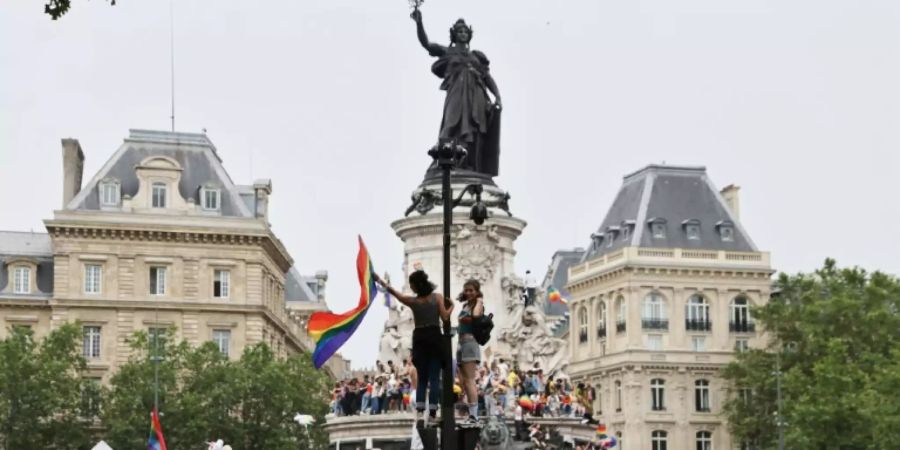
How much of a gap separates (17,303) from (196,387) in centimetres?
1423

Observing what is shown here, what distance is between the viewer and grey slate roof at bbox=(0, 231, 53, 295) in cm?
9631

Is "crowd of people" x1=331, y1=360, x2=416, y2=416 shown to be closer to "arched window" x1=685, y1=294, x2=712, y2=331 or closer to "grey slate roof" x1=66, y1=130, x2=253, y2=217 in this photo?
"grey slate roof" x1=66, y1=130, x2=253, y2=217

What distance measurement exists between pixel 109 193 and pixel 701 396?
1424 inches

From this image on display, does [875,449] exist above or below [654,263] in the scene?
below

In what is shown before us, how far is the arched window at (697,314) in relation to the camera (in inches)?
4437

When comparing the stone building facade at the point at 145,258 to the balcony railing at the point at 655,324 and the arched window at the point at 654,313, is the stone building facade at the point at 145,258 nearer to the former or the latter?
the balcony railing at the point at 655,324

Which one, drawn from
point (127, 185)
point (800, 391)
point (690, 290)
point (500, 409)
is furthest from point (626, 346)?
point (500, 409)

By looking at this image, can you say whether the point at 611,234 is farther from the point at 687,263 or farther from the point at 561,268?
the point at 561,268

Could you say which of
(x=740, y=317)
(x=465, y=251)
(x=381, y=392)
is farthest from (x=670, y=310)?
(x=381, y=392)

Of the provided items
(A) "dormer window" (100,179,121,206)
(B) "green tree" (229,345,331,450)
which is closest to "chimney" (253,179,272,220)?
(A) "dormer window" (100,179,121,206)

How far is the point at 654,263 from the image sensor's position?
112750 millimetres

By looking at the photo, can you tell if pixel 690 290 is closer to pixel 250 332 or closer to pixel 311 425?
pixel 250 332

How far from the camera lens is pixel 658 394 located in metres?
111

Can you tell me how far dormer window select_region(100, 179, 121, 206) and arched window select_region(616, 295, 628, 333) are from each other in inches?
1237
